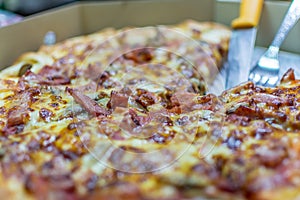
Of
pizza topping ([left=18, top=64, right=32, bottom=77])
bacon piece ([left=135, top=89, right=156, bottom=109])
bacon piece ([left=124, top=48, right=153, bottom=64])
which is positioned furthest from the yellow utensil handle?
pizza topping ([left=18, top=64, right=32, bottom=77])

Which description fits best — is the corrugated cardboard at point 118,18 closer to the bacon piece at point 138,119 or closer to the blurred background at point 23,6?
the blurred background at point 23,6

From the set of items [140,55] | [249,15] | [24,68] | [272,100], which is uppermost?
[249,15]

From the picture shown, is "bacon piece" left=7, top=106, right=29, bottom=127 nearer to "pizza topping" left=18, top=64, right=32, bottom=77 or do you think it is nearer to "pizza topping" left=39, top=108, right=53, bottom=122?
"pizza topping" left=39, top=108, right=53, bottom=122

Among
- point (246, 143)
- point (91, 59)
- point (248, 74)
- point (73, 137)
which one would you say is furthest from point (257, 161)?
point (91, 59)

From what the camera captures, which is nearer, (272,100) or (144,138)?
(144,138)

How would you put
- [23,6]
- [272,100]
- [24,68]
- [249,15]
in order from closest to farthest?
[272,100] → [24,68] → [249,15] → [23,6]

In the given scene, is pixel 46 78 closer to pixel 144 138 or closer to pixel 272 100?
pixel 144 138

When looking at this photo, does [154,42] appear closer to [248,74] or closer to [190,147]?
[248,74]

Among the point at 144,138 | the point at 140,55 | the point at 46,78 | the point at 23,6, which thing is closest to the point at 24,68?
the point at 46,78
